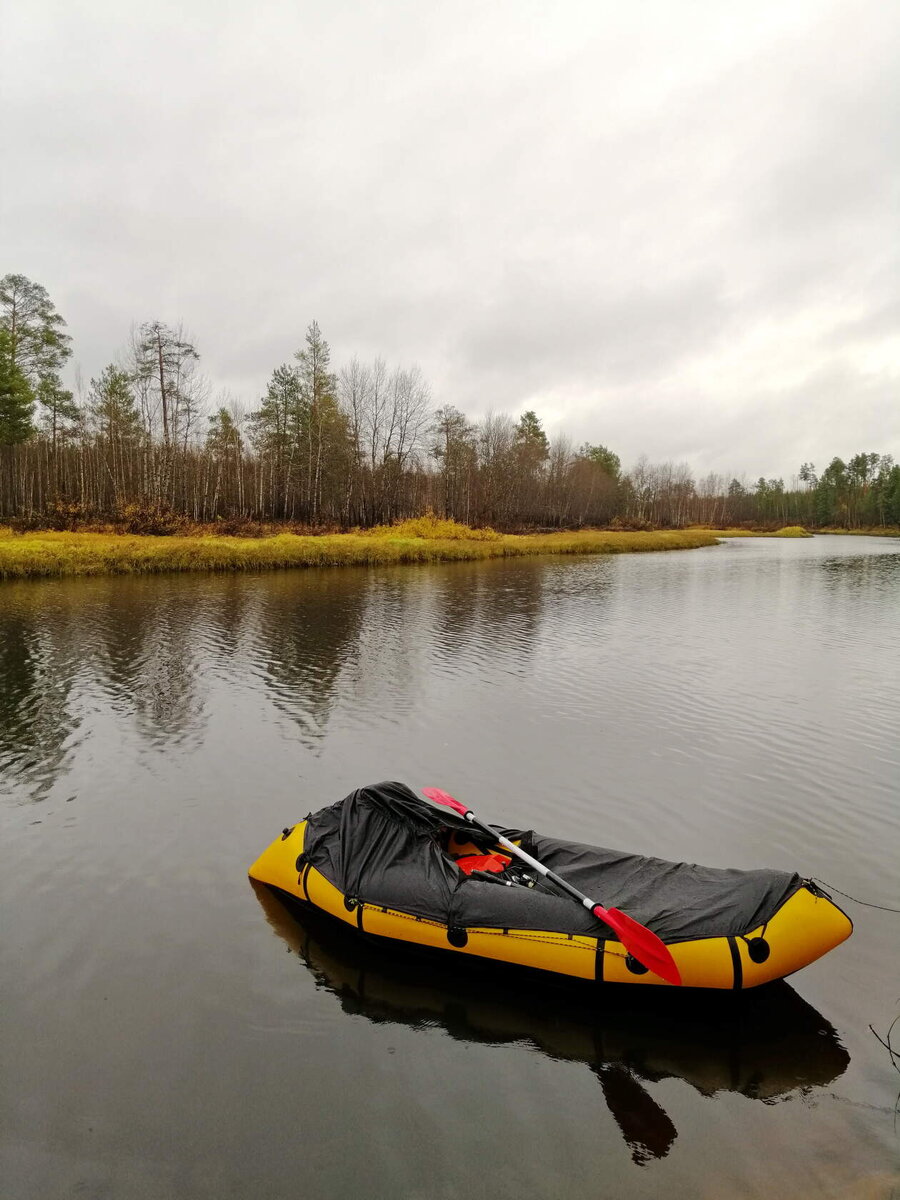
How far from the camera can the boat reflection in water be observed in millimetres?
4320

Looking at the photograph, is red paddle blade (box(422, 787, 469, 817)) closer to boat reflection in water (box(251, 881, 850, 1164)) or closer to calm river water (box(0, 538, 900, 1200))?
calm river water (box(0, 538, 900, 1200))

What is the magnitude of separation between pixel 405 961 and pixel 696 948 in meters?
2.41

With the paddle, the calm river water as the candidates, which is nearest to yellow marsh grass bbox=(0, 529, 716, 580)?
the calm river water

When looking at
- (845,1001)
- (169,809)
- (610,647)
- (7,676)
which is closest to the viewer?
(845,1001)

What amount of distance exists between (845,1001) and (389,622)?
17109 millimetres

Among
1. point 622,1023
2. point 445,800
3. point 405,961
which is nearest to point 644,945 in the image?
point 622,1023

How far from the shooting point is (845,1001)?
4984 millimetres

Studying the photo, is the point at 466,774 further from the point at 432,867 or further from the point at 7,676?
the point at 7,676

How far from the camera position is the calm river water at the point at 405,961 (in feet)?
12.7

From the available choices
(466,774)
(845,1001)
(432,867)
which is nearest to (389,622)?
(466,774)

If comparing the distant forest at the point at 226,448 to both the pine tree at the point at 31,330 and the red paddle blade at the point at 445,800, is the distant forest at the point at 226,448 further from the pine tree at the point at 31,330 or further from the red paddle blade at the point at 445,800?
the red paddle blade at the point at 445,800

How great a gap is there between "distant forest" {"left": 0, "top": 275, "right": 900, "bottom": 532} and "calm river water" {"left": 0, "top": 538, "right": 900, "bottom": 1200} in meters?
33.1

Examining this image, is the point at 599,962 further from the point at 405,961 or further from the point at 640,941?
the point at 405,961

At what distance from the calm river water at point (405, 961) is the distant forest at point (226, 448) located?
1302 inches
